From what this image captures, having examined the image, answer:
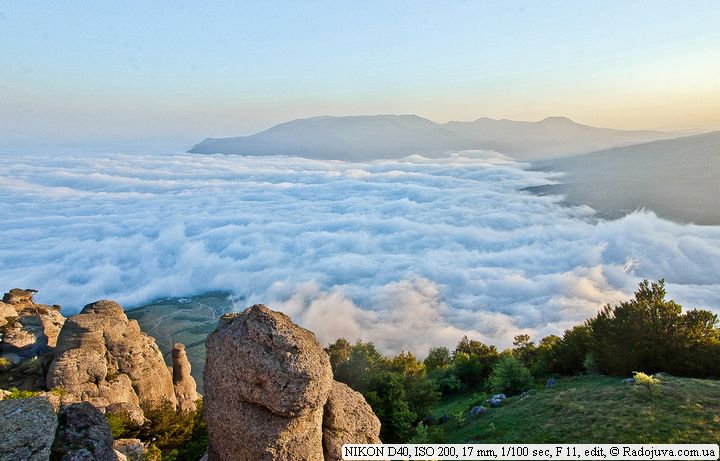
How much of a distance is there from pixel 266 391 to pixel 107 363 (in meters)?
27.9

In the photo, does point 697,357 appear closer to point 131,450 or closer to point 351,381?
point 351,381

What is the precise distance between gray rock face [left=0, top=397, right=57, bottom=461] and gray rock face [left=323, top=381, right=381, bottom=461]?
22.7 ft

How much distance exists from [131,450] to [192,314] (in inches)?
7117

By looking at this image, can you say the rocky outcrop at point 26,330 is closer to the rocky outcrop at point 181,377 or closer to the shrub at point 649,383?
the rocky outcrop at point 181,377

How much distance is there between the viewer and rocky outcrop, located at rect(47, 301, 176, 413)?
29125mm

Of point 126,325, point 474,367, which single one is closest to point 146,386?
point 126,325

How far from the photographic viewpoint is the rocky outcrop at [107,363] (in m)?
29.1

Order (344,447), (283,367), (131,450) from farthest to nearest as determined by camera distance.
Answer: (131,450)
(344,447)
(283,367)

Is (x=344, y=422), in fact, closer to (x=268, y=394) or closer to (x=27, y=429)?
(x=268, y=394)

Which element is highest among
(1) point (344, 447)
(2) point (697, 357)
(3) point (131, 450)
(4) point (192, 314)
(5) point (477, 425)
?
(1) point (344, 447)

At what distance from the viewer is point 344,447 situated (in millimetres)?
12375

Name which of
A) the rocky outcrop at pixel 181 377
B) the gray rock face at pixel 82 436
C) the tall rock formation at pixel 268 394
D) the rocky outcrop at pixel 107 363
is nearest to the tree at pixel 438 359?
the rocky outcrop at pixel 181 377

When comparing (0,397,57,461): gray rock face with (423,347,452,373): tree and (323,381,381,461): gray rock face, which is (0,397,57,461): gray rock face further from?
(423,347,452,373): tree

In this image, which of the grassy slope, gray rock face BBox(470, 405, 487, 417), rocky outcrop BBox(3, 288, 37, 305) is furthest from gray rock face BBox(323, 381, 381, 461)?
rocky outcrop BBox(3, 288, 37, 305)
